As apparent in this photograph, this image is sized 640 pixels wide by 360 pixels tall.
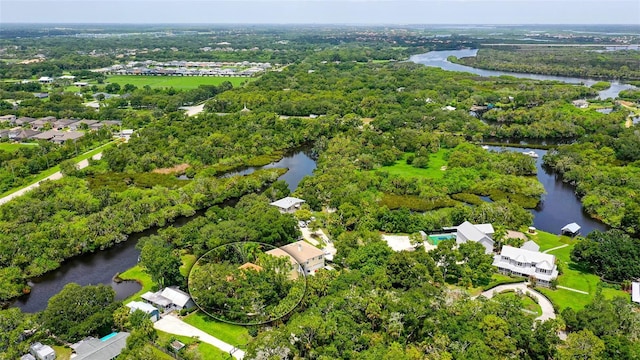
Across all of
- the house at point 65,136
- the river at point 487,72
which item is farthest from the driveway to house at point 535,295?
the river at point 487,72

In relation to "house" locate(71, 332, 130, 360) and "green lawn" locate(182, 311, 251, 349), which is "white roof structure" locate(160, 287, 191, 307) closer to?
"green lawn" locate(182, 311, 251, 349)

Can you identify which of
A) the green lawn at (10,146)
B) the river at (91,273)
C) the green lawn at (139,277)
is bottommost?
the river at (91,273)

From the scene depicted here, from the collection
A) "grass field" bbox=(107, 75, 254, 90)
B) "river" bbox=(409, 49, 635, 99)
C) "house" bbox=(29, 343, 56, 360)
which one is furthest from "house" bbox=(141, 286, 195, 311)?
"river" bbox=(409, 49, 635, 99)

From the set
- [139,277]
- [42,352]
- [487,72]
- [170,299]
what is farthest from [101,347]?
[487,72]

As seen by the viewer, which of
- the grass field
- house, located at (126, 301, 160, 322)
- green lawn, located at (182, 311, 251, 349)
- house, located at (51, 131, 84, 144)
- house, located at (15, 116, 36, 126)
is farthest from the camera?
the grass field

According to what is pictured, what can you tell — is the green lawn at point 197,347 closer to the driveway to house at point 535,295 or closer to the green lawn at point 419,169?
the driveway to house at point 535,295

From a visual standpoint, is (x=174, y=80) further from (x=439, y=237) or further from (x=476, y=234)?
(x=476, y=234)
